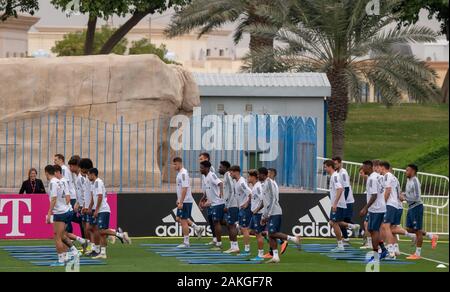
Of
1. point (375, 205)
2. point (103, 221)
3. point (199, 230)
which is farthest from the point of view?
point (199, 230)

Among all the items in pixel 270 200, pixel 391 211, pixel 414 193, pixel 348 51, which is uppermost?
pixel 348 51

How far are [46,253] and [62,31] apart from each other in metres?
90.7

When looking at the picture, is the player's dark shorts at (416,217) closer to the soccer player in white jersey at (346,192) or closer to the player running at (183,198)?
the soccer player in white jersey at (346,192)

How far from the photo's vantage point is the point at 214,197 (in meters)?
27.8

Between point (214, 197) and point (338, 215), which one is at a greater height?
point (214, 197)

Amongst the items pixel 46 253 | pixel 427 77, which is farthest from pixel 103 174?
pixel 427 77

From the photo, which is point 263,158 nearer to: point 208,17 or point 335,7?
point 335,7

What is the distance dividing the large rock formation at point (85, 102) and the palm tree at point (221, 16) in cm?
1210

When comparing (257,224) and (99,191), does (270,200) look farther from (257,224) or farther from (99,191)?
(99,191)

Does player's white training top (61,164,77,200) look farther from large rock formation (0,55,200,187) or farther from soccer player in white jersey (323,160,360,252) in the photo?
soccer player in white jersey (323,160,360,252)

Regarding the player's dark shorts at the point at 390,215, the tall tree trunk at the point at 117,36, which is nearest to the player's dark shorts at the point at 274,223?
the player's dark shorts at the point at 390,215

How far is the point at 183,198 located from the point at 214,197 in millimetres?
650

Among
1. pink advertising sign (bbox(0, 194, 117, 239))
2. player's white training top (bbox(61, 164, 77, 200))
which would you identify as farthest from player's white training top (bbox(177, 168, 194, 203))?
pink advertising sign (bbox(0, 194, 117, 239))

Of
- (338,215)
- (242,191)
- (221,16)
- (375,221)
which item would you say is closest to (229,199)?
(242,191)
